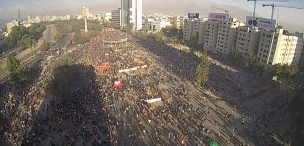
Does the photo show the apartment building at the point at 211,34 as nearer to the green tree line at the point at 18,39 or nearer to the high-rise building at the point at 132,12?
the green tree line at the point at 18,39

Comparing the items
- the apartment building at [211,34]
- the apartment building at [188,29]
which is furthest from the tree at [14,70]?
the apartment building at [188,29]

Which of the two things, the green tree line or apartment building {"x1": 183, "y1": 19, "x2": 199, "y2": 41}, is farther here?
apartment building {"x1": 183, "y1": 19, "x2": 199, "y2": 41}

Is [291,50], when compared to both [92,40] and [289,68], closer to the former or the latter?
[289,68]

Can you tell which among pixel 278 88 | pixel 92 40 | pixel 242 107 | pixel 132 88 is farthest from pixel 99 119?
pixel 92 40

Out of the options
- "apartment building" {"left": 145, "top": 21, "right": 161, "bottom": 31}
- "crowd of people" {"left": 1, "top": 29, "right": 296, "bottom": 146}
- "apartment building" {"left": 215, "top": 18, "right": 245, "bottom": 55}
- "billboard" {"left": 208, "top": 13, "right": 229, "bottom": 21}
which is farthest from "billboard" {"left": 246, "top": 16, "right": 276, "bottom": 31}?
"apartment building" {"left": 145, "top": 21, "right": 161, "bottom": 31}

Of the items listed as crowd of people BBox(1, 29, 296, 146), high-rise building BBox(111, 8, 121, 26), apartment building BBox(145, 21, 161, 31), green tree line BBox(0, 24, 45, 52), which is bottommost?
crowd of people BBox(1, 29, 296, 146)

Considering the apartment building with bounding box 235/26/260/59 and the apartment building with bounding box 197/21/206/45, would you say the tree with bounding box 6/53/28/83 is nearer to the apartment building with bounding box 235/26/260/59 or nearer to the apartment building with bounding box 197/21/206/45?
the apartment building with bounding box 235/26/260/59
